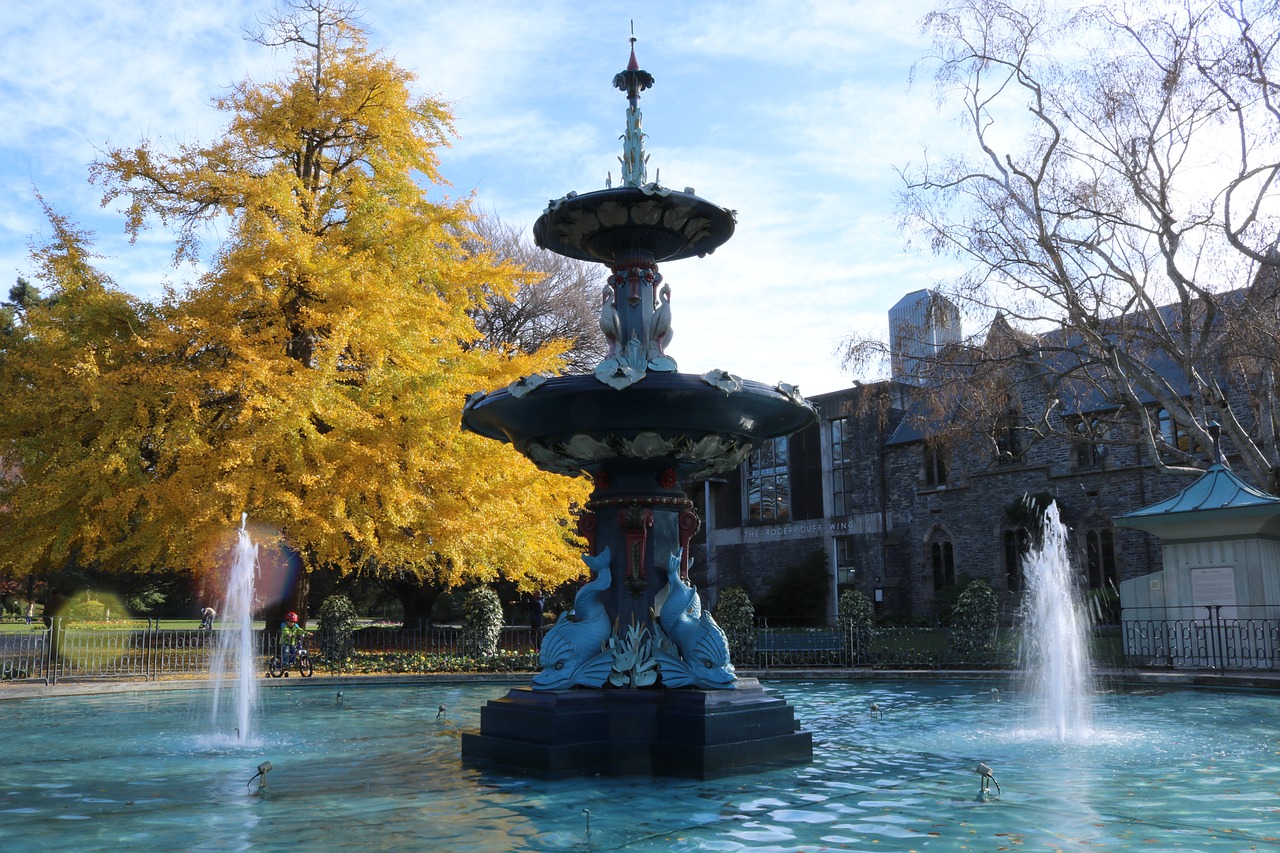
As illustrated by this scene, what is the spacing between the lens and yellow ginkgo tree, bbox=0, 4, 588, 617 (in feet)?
52.8

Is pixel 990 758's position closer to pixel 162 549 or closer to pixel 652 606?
pixel 652 606

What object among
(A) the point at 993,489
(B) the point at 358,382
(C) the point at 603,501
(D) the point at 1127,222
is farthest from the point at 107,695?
(A) the point at 993,489

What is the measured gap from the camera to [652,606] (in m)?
7.77

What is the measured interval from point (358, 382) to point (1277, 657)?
53.6 feet

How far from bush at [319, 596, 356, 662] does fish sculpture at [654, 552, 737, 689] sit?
12554 millimetres

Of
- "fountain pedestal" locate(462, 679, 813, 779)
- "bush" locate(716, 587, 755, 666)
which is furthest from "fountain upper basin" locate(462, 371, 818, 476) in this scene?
"bush" locate(716, 587, 755, 666)

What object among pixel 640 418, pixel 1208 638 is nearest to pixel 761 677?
pixel 1208 638

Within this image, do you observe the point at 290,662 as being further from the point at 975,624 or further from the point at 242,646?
the point at 975,624

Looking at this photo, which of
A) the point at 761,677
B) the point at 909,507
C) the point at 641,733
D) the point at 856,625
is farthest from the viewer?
the point at 909,507

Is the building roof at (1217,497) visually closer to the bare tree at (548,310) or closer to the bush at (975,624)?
the bush at (975,624)

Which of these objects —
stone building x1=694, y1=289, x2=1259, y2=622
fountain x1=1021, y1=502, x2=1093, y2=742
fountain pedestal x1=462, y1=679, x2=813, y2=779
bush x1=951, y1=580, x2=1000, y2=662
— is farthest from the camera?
stone building x1=694, y1=289, x2=1259, y2=622

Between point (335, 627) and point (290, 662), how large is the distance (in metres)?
1.73

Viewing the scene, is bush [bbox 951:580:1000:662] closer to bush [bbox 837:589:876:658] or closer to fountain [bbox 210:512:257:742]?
bush [bbox 837:589:876:658]

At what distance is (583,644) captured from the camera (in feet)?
24.8
